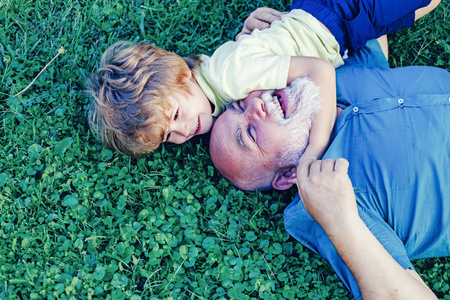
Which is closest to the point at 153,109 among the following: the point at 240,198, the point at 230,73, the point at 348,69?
the point at 230,73

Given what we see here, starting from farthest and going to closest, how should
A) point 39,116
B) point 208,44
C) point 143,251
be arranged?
point 208,44 < point 39,116 < point 143,251

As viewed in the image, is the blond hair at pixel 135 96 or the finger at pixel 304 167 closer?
the finger at pixel 304 167

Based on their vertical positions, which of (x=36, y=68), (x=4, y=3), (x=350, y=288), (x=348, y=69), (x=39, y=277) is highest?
(x=348, y=69)

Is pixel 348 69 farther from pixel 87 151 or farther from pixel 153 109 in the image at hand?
pixel 87 151

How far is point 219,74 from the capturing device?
3.43 metres

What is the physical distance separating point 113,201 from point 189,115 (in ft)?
2.98

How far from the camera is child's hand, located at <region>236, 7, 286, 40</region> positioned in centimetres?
402

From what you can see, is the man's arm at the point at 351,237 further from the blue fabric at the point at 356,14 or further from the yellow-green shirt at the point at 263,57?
the blue fabric at the point at 356,14

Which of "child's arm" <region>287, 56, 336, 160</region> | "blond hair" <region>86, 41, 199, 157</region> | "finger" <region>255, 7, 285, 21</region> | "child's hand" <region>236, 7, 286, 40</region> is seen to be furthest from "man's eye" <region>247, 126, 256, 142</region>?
"finger" <region>255, 7, 285, 21</region>

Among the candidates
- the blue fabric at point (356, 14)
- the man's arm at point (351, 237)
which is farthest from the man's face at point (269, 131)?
the blue fabric at point (356, 14)

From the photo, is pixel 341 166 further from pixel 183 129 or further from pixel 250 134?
pixel 183 129

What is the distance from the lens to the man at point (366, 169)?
9.23ft

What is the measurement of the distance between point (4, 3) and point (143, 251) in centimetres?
295

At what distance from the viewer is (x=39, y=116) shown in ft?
12.7
